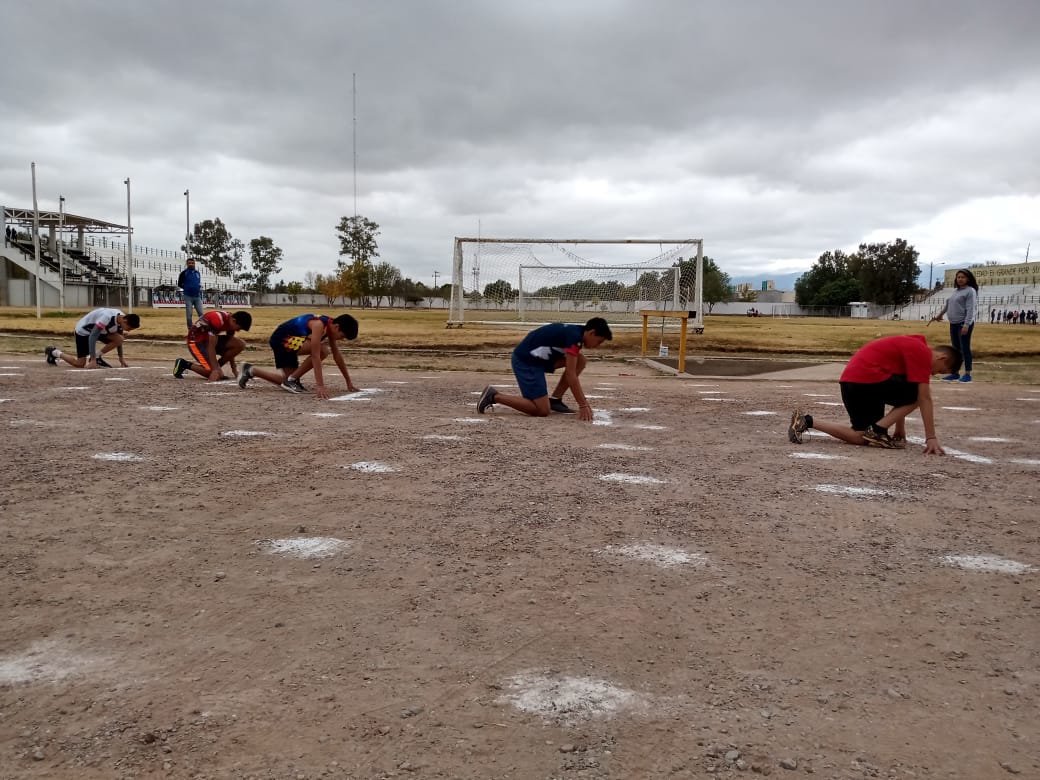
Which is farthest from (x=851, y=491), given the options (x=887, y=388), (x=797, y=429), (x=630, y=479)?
(x=887, y=388)

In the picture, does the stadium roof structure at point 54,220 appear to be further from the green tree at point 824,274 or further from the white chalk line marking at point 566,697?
the green tree at point 824,274

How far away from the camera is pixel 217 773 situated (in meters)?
1.87

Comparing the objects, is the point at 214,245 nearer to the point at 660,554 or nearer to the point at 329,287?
the point at 329,287

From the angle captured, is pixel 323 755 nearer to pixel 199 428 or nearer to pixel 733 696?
pixel 733 696

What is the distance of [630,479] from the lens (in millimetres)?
4922

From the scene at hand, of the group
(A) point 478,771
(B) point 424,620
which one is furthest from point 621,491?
(A) point 478,771

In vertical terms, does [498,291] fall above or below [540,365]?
above

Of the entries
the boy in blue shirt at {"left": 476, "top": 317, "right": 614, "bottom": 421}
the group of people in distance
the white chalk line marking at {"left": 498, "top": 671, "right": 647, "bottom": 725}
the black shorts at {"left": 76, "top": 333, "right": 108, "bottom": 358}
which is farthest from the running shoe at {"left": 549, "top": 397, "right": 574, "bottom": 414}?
the black shorts at {"left": 76, "top": 333, "right": 108, "bottom": 358}

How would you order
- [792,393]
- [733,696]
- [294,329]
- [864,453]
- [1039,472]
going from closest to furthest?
1. [733,696]
2. [1039,472]
3. [864,453]
4. [294,329]
5. [792,393]

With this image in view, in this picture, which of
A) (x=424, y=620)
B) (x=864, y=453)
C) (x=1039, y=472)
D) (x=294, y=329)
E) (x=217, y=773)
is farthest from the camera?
(x=294, y=329)

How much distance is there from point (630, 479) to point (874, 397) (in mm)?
2553

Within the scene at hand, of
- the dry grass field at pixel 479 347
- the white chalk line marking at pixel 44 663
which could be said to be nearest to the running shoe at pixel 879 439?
the white chalk line marking at pixel 44 663

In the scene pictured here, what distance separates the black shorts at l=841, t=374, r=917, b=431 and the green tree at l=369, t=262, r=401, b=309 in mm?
83558

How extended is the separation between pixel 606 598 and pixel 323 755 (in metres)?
1.28
